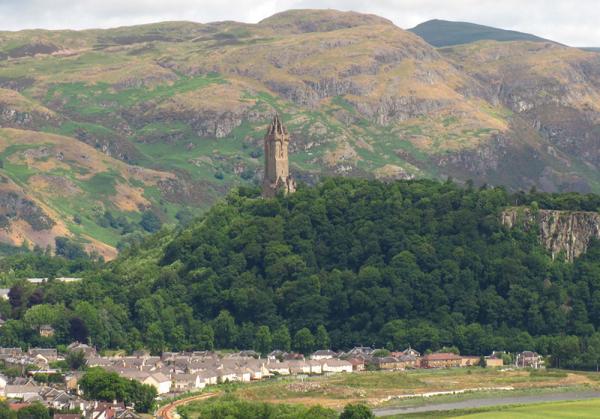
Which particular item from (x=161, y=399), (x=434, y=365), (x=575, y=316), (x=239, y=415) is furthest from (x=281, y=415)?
(x=575, y=316)

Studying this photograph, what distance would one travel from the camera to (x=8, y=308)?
193 metres

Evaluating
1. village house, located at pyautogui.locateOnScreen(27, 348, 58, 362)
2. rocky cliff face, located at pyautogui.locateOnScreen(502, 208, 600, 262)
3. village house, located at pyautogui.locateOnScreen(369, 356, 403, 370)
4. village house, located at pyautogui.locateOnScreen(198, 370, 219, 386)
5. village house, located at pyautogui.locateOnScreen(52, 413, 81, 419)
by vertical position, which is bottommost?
village house, located at pyautogui.locateOnScreen(369, 356, 403, 370)

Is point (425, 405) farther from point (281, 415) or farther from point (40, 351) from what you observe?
point (40, 351)

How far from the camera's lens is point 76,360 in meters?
164

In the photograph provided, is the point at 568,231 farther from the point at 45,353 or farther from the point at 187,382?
the point at 45,353

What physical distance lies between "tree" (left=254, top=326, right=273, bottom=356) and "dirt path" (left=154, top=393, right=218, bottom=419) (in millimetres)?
29937

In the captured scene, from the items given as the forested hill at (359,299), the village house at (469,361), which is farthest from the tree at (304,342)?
the village house at (469,361)

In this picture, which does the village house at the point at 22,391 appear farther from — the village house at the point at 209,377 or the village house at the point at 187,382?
the village house at the point at 209,377

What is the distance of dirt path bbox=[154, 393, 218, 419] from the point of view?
135125 mm

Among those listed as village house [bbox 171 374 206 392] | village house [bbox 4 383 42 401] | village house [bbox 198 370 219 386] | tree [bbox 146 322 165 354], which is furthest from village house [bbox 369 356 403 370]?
village house [bbox 4 383 42 401]

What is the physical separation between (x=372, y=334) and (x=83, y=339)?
106ft

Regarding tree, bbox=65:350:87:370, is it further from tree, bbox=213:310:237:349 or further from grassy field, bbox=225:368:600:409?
tree, bbox=213:310:237:349

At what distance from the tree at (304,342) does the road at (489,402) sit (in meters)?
32.5

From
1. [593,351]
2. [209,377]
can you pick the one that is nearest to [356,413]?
[209,377]
